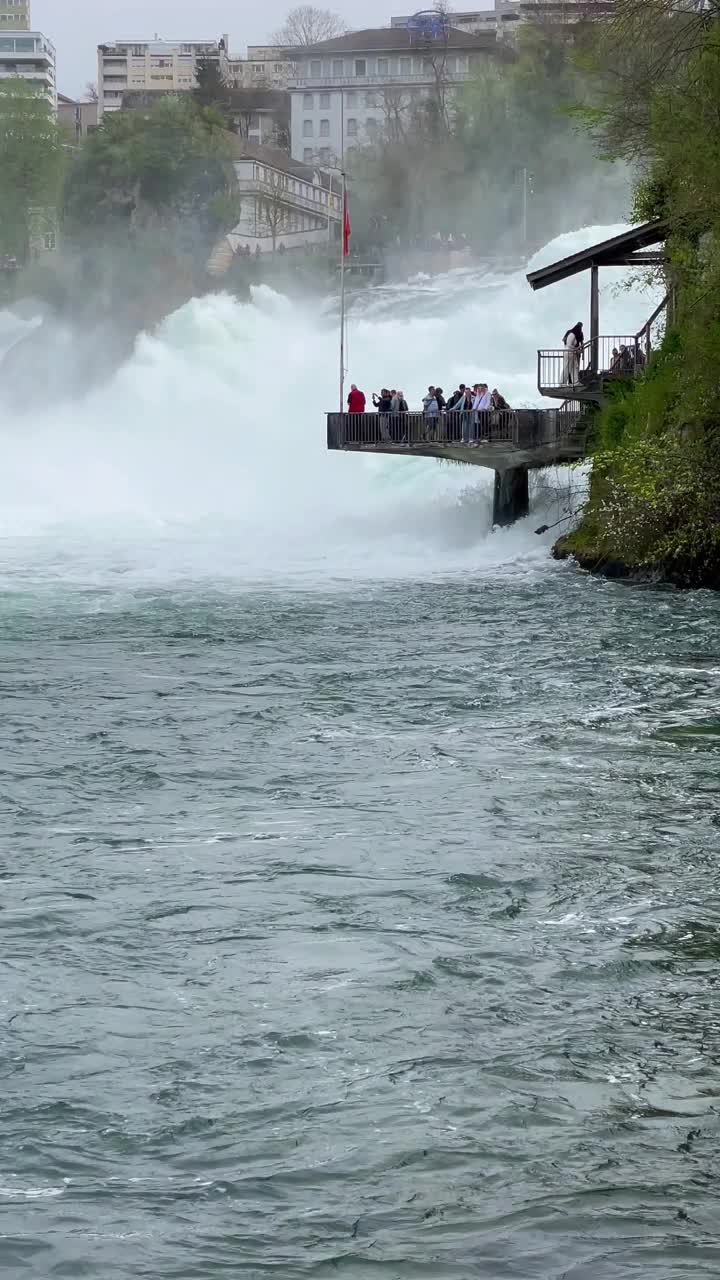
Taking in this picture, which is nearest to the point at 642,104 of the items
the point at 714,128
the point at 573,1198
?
the point at 714,128

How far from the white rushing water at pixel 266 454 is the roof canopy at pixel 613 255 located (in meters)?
4.98

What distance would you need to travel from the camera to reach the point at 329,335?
219 ft

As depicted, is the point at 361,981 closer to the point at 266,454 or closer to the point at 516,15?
the point at 266,454

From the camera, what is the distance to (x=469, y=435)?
121ft

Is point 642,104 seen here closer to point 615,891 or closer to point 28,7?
point 615,891

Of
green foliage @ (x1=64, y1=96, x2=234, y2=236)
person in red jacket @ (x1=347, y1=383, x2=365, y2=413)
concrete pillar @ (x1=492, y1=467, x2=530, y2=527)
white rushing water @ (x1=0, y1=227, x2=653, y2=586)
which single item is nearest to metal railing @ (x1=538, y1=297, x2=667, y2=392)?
concrete pillar @ (x1=492, y1=467, x2=530, y2=527)

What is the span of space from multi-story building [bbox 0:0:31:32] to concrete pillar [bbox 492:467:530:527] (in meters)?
160

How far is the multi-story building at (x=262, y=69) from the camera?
500 feet

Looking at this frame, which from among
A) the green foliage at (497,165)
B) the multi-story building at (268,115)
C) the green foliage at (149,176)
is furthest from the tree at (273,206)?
the multi-story building at (268,115)

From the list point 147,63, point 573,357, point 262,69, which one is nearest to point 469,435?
point 573,357

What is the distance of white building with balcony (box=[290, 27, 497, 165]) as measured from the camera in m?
140

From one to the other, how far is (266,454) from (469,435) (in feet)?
62.5

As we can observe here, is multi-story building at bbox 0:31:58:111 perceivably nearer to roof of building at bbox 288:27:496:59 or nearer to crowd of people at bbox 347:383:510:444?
roof of building at bbox 288:27:496:59

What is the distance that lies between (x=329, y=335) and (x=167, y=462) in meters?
10.6
